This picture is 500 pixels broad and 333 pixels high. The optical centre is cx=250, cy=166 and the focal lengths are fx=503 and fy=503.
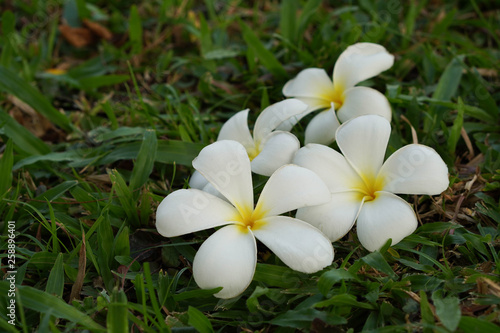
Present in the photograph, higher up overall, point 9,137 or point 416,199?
point 9,137

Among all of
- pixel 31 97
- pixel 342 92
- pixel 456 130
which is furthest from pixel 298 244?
pixel 31 97

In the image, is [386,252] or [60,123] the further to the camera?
[60,123]

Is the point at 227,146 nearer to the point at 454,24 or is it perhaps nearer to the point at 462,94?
the point at 462,94

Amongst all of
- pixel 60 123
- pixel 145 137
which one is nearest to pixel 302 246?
pixel 145 137

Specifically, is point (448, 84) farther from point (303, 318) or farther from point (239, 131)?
point (303, 318)

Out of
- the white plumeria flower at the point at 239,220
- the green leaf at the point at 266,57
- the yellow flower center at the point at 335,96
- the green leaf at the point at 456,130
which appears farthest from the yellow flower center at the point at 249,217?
the green leaf at the point at 266,57

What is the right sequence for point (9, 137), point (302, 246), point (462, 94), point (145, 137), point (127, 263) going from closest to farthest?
point (302, 246) → point (127, 263) → point (145, 137) → point (9, 137) → point (462, 94)

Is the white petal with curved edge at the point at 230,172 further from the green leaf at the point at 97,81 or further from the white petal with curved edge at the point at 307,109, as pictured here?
the green leaf at the point at 97,81
